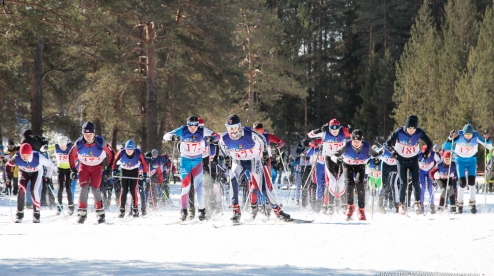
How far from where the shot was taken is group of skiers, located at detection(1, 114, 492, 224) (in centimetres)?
1099

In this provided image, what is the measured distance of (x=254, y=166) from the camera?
431 inches

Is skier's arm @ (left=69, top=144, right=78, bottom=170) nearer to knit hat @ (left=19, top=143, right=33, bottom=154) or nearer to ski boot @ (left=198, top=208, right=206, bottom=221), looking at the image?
knit hat @ (left=19, top=143, right=33, bottom=154)

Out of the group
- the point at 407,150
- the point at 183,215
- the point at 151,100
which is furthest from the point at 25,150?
the point at 151,100

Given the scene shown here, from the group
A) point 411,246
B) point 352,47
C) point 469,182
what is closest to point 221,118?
point 469,182

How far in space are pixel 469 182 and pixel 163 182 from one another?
892cm

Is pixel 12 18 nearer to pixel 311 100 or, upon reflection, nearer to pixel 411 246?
pixel 411 246

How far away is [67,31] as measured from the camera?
18.0m

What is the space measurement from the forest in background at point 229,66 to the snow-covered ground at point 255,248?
7721 millimetres

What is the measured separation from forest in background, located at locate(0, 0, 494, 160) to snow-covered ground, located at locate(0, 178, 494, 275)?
7.72 m

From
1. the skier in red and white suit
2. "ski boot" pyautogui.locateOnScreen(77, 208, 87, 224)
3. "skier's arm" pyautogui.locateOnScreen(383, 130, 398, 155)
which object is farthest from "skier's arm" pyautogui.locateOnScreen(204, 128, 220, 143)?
"skier's arm" pyautogui.locateOnScreen(383, 130, 398, 155)

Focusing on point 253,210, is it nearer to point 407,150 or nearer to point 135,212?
point 407,150

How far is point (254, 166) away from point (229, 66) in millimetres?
17324

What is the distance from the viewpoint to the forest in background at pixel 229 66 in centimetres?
2306

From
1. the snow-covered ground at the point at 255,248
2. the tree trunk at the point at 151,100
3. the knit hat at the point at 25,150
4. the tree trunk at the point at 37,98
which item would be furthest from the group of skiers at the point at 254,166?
the tree trunk at the point at 151,100
